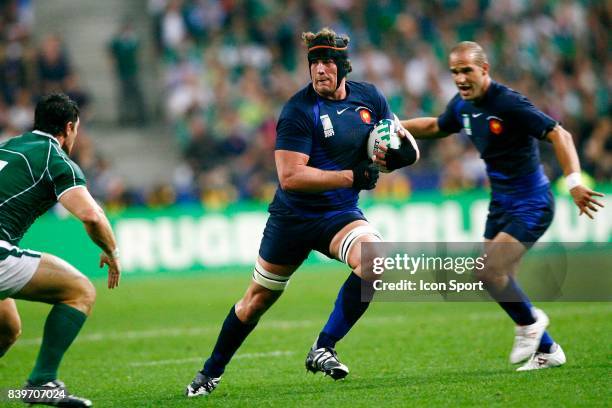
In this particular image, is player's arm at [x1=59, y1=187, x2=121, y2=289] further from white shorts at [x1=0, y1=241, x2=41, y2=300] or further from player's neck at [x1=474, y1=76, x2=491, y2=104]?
player's neck at [x1=474, y1=76, x2=491, y2=104]

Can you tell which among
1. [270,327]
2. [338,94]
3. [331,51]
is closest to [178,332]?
[270,327]

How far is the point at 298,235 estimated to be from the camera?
752 cm

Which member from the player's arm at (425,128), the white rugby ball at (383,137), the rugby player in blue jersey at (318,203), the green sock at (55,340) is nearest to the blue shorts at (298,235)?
the rugby player in blue jersey at (318,203)

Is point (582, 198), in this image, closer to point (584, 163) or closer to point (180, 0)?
point (584, 163)

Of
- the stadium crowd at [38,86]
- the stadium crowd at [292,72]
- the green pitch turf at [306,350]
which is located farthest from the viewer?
the stadium crowd at [292,72]

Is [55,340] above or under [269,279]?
under

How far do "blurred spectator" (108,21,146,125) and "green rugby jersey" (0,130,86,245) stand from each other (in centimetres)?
1540

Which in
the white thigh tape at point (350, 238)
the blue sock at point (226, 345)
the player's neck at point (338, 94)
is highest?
the player's neck at point (338, 94)

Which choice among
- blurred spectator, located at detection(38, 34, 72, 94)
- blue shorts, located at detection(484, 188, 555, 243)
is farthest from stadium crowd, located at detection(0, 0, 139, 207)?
blue shorts, located at detection(484, 188, 555, 243)

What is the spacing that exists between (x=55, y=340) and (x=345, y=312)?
7.11 feet

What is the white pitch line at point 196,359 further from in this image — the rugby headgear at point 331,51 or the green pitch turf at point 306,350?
the rugby headgear at point 331,51

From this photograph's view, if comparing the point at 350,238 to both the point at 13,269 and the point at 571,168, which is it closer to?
the point at 571,168

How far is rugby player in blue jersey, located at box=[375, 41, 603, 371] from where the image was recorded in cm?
816

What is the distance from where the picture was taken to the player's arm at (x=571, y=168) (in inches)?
304
